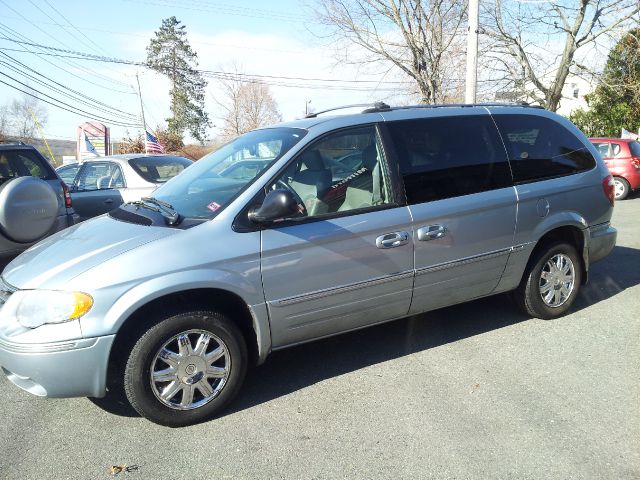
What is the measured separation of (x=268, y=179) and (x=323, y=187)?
1.37 feet

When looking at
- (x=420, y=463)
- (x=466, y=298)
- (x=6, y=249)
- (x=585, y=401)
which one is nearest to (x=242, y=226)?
(x=420, y=463)

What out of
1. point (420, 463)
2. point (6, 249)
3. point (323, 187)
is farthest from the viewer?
point (6, 249)

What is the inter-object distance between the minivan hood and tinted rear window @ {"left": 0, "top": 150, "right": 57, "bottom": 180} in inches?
135

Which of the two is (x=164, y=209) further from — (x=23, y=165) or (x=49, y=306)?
(x=23, y=165)

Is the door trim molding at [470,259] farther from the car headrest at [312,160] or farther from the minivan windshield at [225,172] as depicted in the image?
the minivan windshield at [225,172]

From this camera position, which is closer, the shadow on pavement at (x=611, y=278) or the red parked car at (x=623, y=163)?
the shadow on pavement at (x=611, y=278)

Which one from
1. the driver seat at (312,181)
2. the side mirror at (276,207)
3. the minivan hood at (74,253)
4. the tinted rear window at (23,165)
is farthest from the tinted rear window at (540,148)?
the tinted rear window at (23,165)

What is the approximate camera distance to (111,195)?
7895 mm

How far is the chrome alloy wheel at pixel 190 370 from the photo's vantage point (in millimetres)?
3016

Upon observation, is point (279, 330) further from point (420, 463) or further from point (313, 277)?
point (420, 463)

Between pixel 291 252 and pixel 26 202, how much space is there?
3767mm

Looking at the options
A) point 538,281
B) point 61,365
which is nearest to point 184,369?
point 61,365

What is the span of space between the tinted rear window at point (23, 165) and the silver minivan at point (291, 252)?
131 inches

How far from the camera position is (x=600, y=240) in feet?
15.5
